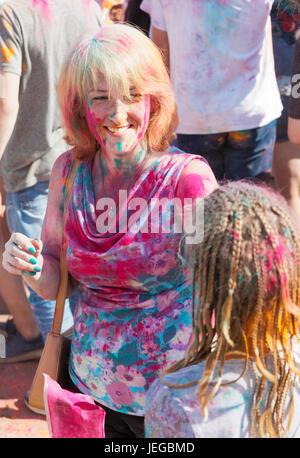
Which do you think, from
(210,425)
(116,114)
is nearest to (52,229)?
(116,114)

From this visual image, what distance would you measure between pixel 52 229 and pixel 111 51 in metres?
0.59

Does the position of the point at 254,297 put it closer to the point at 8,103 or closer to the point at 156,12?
the point at 8,103

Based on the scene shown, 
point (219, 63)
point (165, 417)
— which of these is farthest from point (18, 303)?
point (165, 417)

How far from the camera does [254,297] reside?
128 centimetres

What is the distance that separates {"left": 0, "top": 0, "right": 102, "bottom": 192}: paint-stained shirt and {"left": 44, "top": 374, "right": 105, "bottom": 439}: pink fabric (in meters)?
1.49

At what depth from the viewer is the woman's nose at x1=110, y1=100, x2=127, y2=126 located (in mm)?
1892

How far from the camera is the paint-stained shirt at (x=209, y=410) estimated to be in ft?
4.10

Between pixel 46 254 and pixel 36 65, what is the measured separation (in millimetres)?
1190

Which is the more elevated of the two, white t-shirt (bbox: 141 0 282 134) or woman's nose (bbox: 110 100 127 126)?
woman's nose (bbox: 110 100 127 126)

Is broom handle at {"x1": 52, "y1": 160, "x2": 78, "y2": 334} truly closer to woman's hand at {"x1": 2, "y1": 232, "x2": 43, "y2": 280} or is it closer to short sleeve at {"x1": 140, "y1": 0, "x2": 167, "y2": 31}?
woman's hand at {"x1": 2, "y1": 232, "x2": 43, "y2": 280}

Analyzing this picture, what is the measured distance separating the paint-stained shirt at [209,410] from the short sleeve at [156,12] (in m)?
2.19

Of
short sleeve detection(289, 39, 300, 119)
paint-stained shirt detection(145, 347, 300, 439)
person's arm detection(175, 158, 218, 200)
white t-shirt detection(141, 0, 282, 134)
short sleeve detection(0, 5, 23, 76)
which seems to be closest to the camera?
paint-stained shirt detection(145, 347, 300, 439)

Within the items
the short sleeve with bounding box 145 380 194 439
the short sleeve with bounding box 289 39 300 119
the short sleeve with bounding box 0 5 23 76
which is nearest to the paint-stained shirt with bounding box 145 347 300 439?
the short sleeve with bounding box 145 380 194 439
